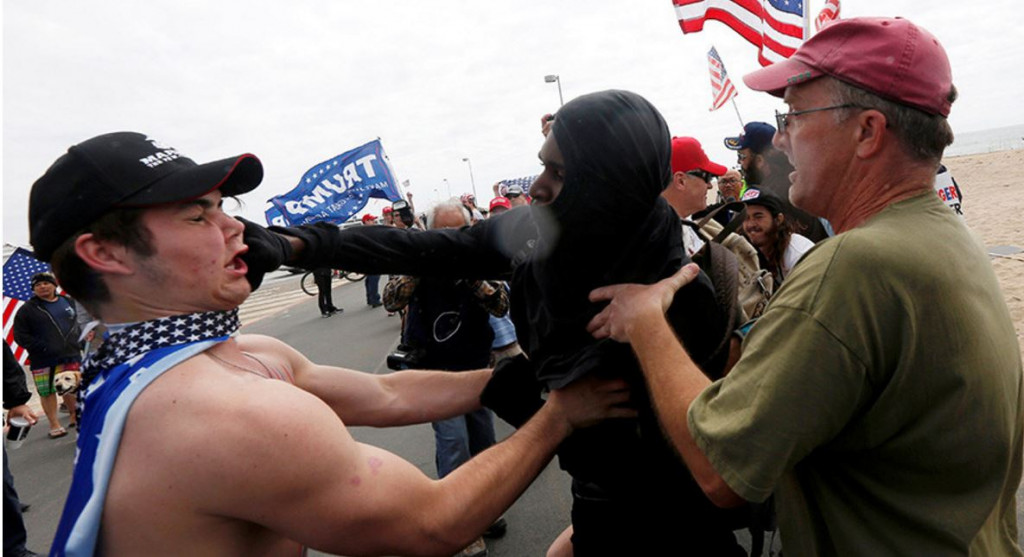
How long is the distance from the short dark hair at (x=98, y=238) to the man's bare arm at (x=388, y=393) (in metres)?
0.54

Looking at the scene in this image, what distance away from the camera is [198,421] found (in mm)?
1114

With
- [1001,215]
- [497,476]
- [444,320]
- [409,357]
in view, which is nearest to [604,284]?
[497,476]

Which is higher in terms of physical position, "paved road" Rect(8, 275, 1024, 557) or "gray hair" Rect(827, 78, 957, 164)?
"gray hair" Rect(827, 78, 957, 164)

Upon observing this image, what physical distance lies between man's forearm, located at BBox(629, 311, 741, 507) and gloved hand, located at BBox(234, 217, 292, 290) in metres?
0.97

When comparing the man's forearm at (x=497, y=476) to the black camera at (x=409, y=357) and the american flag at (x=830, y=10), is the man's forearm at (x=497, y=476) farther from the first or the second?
the american flag at (x=830, y=10)

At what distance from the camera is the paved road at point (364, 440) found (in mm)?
3525

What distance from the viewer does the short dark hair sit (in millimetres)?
1287

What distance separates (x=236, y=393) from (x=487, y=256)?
840 millimetres

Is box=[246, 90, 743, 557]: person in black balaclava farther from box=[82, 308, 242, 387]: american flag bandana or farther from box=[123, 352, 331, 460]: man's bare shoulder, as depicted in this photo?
box=[123, 352, 331, 460]: man's bare shoulder

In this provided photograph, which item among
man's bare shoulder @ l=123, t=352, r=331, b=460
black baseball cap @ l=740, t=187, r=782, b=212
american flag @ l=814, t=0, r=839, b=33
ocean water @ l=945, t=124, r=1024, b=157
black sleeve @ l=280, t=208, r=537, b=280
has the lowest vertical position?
ocean water @ l=945, t=124, r=1024, b=157

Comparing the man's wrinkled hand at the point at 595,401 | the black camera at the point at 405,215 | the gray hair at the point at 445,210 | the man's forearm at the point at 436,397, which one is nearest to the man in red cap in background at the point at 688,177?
the gray hair at the point at 445,210

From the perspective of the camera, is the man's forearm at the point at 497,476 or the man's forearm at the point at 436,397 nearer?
the man's forearm at the point at 497,476

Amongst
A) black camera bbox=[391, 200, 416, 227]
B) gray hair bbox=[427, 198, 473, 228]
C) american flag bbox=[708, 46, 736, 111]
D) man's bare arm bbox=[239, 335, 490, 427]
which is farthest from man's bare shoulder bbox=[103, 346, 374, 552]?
american flag bbox=[708, 46, 736, 111]

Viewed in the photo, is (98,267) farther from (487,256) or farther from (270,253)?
(487,256)
